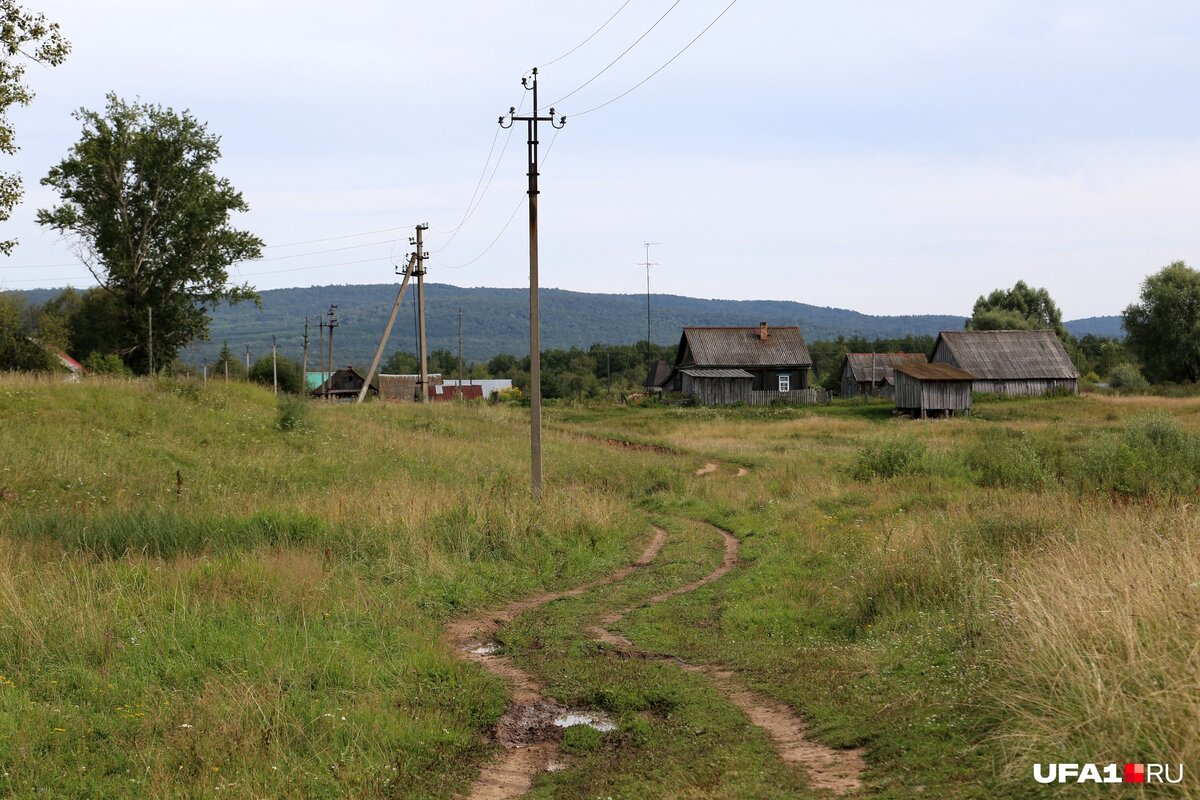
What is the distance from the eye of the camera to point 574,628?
1107 centimetres

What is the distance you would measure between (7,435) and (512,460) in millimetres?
12509

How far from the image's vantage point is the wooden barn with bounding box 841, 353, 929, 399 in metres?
86.8

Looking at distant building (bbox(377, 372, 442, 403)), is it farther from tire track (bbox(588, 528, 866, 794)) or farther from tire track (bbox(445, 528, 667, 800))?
tire track (bbox(588, 528, 866, 794))

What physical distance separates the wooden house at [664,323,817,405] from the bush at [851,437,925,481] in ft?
142

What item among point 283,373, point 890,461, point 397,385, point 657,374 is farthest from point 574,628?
point 283,373

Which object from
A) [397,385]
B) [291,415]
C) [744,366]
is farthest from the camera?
[397,385]

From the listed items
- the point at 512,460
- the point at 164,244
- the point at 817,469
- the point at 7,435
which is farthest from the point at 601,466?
the point at 164,244

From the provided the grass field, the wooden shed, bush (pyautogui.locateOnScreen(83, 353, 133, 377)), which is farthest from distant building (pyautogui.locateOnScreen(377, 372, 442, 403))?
the grass field

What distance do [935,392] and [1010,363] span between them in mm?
13805

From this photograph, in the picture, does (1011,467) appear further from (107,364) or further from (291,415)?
(107,364)

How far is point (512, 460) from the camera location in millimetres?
27297

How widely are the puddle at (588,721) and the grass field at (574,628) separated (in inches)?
6.5

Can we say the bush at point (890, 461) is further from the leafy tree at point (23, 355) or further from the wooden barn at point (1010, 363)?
the wooden barn at point (1010, 363)

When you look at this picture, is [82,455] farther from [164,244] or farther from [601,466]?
[164,244]
